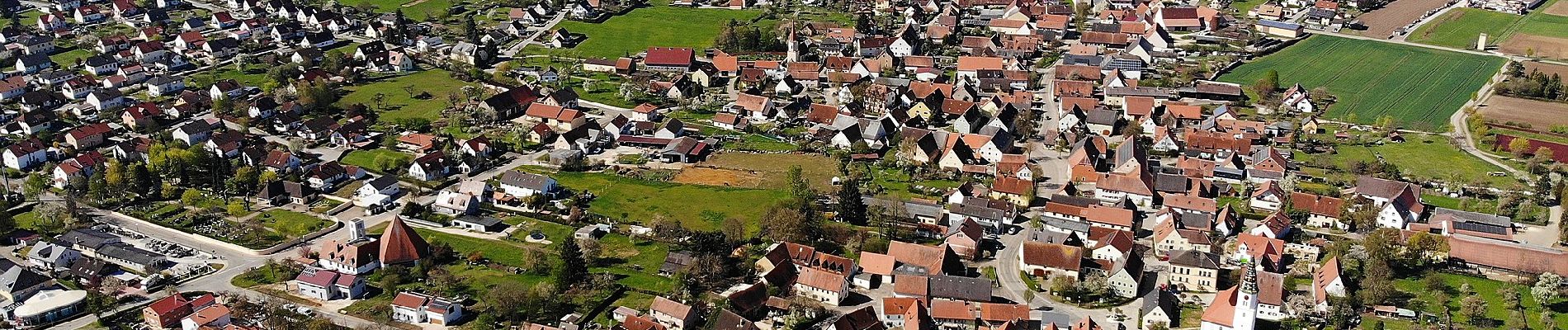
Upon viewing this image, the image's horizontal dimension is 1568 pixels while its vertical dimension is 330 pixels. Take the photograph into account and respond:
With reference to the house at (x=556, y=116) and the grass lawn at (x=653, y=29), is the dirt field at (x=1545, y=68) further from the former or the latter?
the house at (x=556, y=116)

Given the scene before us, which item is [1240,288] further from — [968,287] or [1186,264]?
[968,287]

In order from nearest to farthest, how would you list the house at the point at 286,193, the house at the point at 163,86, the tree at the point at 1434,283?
the tree at the point at 1434,283
the house at the point at 286,193
the house at the point at 163,86

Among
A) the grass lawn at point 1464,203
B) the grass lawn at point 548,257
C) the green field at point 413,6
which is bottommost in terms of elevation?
the green field at point 413,6

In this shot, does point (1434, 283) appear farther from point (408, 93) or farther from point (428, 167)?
point (408, 93)

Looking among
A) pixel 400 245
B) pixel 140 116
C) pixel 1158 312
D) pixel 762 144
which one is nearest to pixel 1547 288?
pixel 1158 312

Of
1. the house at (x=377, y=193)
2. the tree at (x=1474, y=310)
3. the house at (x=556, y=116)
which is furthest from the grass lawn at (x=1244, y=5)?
the house at (x=377, y=193)

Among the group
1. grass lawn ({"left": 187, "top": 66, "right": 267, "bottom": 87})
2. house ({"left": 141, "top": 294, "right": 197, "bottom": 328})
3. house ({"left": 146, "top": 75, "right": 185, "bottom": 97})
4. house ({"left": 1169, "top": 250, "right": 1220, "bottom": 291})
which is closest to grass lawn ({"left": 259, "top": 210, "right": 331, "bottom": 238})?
house ({"left": 141, "top": 294, "right": 197, "bottom": 328})

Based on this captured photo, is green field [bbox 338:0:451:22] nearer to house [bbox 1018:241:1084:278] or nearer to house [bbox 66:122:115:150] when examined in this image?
house [bbox 66:122:115:150]
